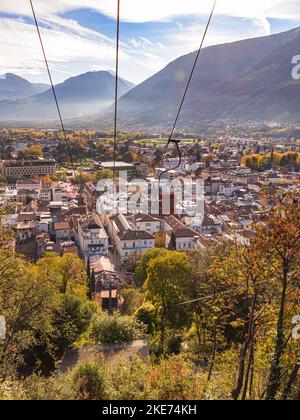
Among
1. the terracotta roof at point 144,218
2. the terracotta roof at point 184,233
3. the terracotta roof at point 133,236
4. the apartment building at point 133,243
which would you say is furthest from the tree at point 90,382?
the terracotta roof at point 144,218

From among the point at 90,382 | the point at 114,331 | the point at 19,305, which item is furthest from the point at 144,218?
the point at 90,382

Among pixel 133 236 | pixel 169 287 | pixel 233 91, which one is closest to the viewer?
pixel 169 287

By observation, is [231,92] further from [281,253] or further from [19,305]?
[281,253]

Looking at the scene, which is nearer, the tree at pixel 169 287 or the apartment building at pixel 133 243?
the tree at pixel 169 287

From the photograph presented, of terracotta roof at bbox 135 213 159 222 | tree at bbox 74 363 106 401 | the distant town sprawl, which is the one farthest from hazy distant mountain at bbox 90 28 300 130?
tree at bbox 74 363 106 401

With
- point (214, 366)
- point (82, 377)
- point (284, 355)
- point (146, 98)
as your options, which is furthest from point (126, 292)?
point (146, 98)

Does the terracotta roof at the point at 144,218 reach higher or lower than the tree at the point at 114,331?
lower

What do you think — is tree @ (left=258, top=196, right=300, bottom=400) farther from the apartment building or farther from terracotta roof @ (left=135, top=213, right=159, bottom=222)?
terracotta roof @ (left=135, top=213, right=159, bottom=222)

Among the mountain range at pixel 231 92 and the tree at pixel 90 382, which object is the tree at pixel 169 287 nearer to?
the tree at pixel 90 382
